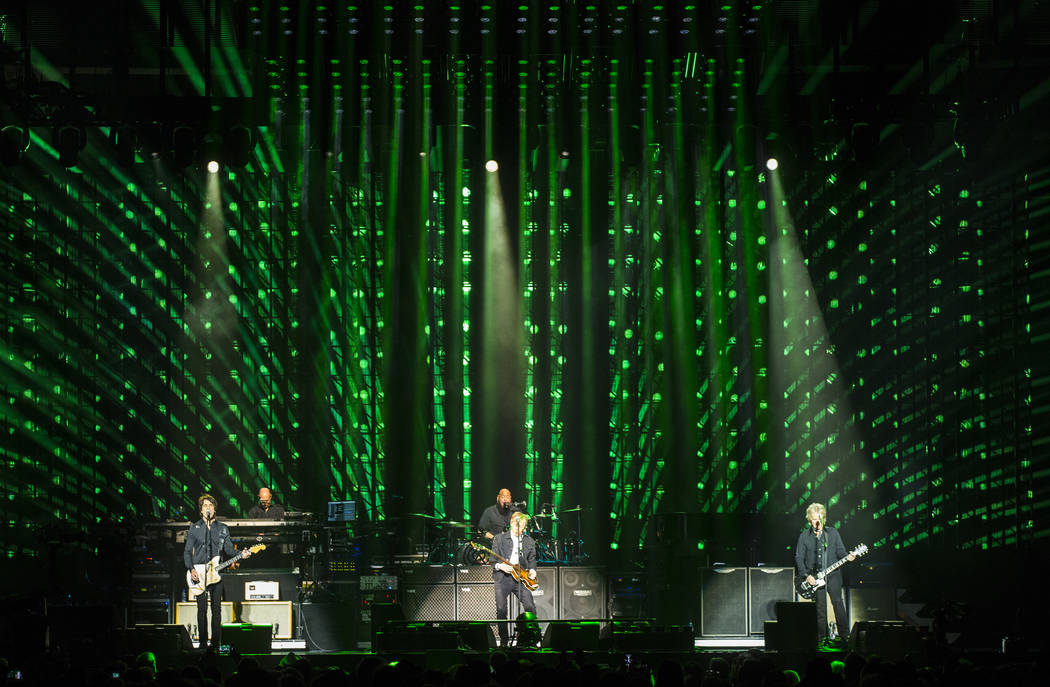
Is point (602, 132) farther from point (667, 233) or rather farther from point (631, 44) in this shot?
point (667, 233)

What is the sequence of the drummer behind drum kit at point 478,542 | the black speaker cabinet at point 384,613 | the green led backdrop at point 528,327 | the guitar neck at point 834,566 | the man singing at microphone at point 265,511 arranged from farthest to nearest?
1. the green led backdrop at point 528,327
2. the man singing at microphone at point 265,511
3. the drummer behind drum kit at point 478,542
4. the guitar neck at point 834,566
5. the black speaker cabinet at point 384,613

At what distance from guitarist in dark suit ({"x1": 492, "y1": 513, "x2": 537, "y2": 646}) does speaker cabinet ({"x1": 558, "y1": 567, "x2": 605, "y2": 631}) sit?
442 mm

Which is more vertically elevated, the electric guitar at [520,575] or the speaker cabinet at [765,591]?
the electric guitar at [520,575]

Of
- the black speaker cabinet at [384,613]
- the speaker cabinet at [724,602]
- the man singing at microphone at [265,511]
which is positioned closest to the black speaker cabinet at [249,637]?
A: the black speaker cabinet at [384,613]

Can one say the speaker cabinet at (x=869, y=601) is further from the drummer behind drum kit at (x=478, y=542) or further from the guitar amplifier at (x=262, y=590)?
the guitar amplifier at (x=262, y=590)

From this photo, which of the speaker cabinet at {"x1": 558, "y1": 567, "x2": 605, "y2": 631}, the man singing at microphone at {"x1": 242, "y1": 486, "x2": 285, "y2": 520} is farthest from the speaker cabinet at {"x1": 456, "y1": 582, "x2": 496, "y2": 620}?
the man singing at microphone at {"x1": 242, "y1": 486, "x2": 285, "y2": 520}

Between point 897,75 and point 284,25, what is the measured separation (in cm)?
729

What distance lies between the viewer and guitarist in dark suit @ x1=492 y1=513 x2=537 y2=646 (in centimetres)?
1160

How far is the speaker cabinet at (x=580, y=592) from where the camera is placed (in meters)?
12.1

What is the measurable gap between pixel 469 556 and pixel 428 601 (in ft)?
1.99

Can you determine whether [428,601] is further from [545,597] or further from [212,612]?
[212,612]

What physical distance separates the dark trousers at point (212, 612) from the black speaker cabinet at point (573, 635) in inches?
136

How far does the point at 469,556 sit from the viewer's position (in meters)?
12.3

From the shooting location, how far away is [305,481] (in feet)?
49.4
